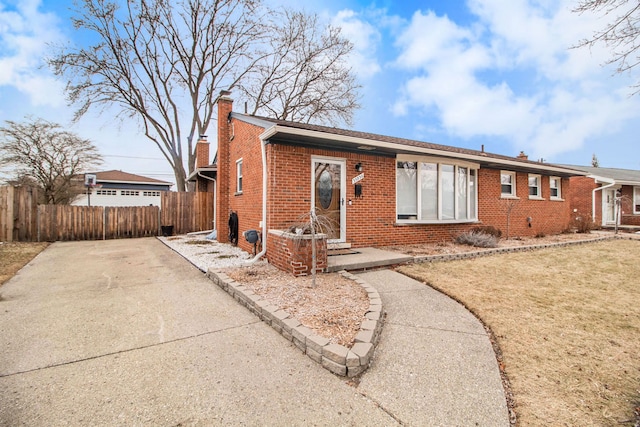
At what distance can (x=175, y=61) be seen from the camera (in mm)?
18234

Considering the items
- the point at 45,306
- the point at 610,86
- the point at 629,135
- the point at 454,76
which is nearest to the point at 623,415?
the point at 610,86

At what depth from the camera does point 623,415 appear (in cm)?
199

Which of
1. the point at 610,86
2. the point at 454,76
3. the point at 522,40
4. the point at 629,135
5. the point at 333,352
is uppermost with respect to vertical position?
the point at 454,76

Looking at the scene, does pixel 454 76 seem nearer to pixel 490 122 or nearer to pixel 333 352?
pixel 490 122

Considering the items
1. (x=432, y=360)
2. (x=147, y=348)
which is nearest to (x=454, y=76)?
(x=432, y=360)

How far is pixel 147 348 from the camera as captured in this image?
2904 millimetres

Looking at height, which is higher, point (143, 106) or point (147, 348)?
point (143, 106)

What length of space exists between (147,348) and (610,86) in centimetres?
689

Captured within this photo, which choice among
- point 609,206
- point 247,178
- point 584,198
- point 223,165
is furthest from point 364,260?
point 609,206

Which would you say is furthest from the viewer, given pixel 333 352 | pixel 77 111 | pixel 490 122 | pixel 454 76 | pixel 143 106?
pixel 143 106

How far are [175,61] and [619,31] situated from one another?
20731 mm

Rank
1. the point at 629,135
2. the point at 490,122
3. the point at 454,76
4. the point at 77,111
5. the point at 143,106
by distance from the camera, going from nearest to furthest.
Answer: the point at 629,135, the point at 454,76, the point at 490,122, the point at 77,111, the point at 143,106

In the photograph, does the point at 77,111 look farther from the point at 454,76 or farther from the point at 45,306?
the point at 454,76

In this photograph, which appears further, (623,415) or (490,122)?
(490,122)
